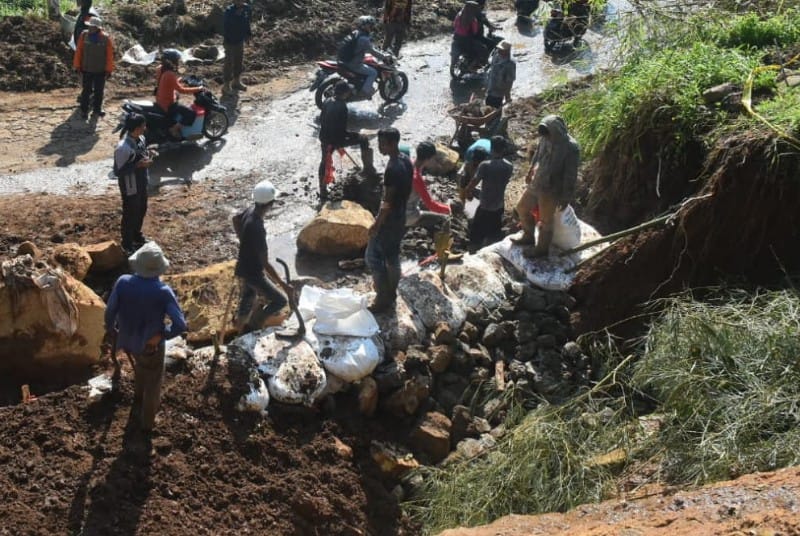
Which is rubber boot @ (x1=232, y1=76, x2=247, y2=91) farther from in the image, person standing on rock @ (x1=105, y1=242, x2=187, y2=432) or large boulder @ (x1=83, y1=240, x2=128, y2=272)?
person standing on rock @ (x1=105, y1=242, x2=187, y2=432)

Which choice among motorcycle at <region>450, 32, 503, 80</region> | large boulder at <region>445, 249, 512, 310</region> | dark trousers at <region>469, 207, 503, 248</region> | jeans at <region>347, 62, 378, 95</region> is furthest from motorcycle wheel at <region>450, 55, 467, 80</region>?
large boulder at <region>445, 249, 512, 310</region>

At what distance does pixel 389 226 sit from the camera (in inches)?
318

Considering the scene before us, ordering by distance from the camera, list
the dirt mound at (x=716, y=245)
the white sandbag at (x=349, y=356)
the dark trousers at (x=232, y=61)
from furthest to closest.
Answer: the dark trousers at (x=232, y=61) → the dirt mound at (x=716, y=245) → the white sandbag at (x=349, y=356)

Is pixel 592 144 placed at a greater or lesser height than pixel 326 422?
greater

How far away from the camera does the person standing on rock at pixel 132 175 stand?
898 centimetres

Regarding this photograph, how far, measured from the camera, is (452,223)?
10336 mm

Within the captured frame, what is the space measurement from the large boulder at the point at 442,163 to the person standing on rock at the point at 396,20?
4.39m

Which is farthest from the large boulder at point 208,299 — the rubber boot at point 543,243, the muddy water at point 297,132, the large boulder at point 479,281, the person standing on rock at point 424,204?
the rubber boot at point 543,243

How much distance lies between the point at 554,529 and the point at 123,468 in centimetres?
307

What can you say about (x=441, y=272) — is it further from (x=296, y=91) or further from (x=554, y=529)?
(x=296, y=91)

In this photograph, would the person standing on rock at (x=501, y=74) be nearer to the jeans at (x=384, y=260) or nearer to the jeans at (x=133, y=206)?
the jeans at (x=384, y=260)

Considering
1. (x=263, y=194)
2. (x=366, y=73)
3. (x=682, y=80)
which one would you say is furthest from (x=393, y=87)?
(x=263, y=194)

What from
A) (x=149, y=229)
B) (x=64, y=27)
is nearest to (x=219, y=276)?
(x=149, y=229)

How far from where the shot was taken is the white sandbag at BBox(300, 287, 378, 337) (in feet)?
25.5
